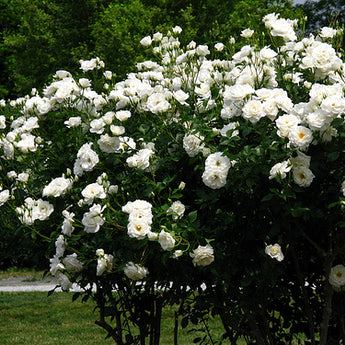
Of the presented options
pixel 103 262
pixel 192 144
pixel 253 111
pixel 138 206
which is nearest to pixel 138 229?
pixel 138 206

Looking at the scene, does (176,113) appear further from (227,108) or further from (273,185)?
(273,185)

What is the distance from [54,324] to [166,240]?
16.4ft

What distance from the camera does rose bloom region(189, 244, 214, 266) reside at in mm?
2615

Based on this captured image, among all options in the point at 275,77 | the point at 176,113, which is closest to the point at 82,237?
the point at 176,113

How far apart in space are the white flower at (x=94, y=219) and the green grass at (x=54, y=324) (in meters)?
2.89

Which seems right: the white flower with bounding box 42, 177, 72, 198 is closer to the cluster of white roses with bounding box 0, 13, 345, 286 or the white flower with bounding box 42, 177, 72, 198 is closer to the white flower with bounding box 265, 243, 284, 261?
the cluster of white roses with bounding box 0, 13, 345, 286

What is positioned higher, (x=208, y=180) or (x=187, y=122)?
(x=187, y=122)

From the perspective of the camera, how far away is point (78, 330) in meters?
6.62

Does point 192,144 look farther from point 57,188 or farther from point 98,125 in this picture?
point 57,188

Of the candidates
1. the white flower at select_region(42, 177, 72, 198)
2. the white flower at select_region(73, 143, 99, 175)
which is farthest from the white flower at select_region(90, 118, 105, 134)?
the white flower at select_region(42, 177, 72, 198)

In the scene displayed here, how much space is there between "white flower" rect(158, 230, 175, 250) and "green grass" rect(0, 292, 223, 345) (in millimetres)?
2981

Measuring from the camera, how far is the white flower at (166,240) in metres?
2.48

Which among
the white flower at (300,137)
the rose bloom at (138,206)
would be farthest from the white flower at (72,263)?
the white flower at (300,137)

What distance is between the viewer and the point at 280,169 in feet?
7.87
